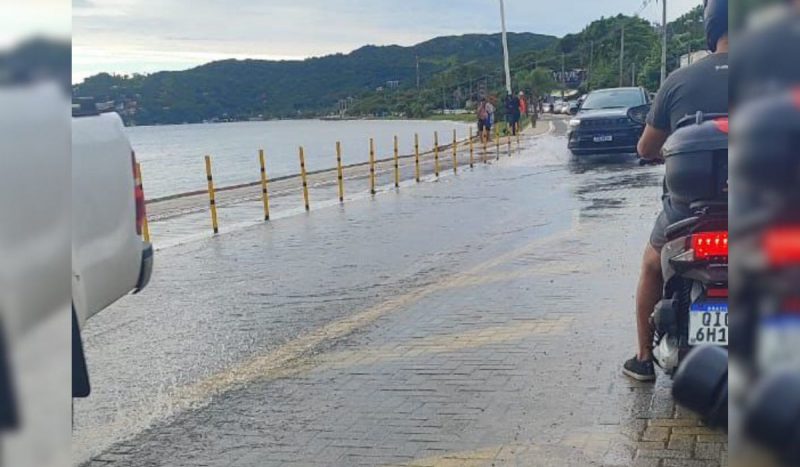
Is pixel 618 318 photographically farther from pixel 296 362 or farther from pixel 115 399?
pixel 115 399

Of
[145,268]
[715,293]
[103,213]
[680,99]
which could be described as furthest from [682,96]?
[145,268]

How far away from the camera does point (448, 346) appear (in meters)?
5.75

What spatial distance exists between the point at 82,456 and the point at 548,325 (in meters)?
3.18

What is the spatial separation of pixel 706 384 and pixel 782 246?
337mm

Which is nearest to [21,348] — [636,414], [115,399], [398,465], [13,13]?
[13,13]

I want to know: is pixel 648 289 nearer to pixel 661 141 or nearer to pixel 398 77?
pixel 661 141

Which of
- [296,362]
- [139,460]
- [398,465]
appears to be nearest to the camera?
[398,465]

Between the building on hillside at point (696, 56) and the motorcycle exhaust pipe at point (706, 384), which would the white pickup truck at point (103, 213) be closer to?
the motorcycle exhaust pipe at point (706, 384)

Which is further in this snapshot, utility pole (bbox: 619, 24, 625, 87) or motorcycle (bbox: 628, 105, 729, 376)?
utility pole (bbox: 619, 24, 625, 87)

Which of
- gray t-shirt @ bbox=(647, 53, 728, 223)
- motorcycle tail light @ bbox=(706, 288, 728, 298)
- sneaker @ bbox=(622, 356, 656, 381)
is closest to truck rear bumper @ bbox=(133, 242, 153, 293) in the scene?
gray t-shirt @ bbox=(647, 53, 728, 223)

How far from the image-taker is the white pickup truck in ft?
8.43

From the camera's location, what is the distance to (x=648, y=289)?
4.57 m

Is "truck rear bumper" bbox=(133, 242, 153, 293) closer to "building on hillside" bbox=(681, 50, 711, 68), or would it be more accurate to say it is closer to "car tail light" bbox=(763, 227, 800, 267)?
"building on hillside" bbox=(681, 50, 711, 68)

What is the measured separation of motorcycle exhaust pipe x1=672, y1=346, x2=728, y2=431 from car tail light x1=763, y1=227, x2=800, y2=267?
0.80 ft
